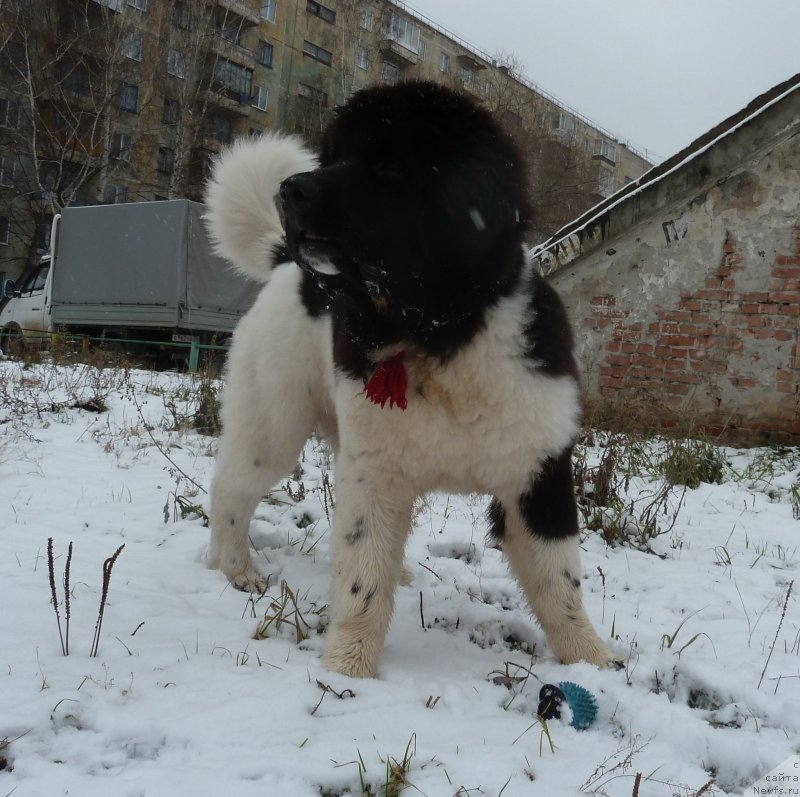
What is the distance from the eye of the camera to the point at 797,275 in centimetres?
529

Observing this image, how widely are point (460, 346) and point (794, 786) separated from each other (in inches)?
49.4

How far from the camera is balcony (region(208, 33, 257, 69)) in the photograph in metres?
22.3

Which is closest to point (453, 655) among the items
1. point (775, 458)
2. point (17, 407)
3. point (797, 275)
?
point (775, 458)

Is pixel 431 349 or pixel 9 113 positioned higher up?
pixel 9 113

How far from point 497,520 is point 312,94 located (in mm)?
29853

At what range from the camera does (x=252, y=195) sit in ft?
9.65

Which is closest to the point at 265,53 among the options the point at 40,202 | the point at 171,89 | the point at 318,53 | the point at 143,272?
the point at 318,53

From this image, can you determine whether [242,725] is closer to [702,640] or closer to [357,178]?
[357,178]

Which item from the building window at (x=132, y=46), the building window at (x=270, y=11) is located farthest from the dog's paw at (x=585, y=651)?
the building window at (x=270, y=11)

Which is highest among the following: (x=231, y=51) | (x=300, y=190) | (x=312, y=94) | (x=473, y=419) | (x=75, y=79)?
(x=312, y=94)

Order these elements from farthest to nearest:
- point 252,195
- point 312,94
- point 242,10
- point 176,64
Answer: point 312,94 → point 242,10 → point 176,64 → point 252,195

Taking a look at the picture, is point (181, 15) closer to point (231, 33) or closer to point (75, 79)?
point (231, 33)

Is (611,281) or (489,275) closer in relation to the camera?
(489,275)

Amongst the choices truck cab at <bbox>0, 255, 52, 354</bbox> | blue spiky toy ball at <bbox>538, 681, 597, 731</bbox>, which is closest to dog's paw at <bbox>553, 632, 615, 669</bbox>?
blue spiky toy ball at <bbox>538, 681, 597, 731</bbox>
